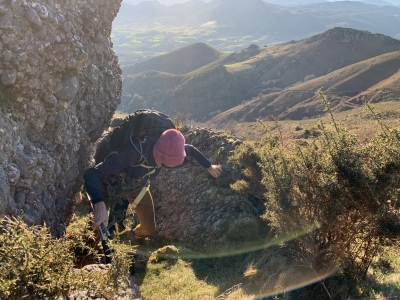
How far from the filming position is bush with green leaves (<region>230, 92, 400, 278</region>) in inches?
130

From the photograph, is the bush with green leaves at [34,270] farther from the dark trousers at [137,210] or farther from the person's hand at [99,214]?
the dark trousers at [137,210]

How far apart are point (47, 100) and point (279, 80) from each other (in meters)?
87.3

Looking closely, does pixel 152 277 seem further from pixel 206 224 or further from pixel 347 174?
pixel 347 174

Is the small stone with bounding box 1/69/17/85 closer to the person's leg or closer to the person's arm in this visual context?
the person's arm

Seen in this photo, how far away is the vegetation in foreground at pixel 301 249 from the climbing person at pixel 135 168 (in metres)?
0.67

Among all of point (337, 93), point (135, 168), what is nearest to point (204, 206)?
point (135, 168)

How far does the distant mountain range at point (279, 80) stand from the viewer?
205 ft

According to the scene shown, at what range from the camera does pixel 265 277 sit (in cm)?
466

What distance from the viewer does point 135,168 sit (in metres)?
4.75

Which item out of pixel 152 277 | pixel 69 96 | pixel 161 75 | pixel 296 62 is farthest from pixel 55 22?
pixel 161 75

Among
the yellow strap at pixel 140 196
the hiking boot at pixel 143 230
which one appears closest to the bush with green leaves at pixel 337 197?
the yellow strap at pixel 140 196

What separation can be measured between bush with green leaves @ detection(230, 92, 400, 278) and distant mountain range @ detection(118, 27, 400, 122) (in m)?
55.8

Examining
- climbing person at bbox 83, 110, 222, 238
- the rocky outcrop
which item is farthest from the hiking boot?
the rocky outcrop

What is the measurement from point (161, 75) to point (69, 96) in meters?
105
